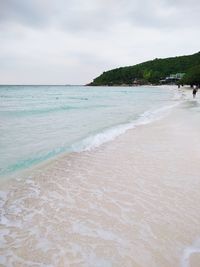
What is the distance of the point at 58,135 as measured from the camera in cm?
1362

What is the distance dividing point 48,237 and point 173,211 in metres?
2.15

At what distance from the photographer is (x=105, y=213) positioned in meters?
4.84

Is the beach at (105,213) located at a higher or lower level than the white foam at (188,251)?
higher

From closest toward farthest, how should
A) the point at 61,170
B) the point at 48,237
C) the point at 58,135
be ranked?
the point at 48,237 → the point at 61,170 → the point at 58,135

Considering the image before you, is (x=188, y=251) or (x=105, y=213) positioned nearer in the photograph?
(x=188, y=251)

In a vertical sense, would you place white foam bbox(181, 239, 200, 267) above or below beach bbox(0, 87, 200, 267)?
below

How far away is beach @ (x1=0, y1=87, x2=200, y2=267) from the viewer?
143 inches

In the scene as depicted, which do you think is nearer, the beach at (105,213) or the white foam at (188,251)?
the white foam at (188,251)

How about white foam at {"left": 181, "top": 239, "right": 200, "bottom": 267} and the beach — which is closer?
white foam at {"left": 181, "top": 239, "right": 200, "bottom": 267}

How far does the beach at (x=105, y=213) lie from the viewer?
3.63 meters

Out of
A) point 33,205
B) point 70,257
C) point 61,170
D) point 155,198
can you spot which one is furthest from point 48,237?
point 61,170

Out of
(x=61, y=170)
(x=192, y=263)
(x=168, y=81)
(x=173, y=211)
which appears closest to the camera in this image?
(x=192, y=263)

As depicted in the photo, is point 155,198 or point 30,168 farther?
point 30,168

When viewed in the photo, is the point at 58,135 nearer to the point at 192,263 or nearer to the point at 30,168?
the point at 30,168
